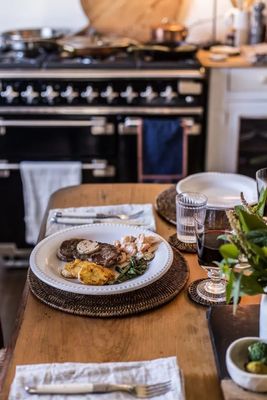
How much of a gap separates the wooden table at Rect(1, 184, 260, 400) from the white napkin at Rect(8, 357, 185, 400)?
0.03 meters

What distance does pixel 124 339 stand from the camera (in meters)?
1.20

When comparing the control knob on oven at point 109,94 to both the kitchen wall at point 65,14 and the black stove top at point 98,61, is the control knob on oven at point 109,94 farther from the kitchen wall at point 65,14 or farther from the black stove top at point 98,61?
the kitchen wall at point 65,14

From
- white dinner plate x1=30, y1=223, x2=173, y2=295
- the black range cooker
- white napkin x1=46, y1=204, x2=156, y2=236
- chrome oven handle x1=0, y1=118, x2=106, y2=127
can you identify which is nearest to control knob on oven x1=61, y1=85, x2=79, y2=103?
the black range cooker

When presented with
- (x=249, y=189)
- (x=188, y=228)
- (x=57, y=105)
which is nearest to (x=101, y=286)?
(x=188, y=228)

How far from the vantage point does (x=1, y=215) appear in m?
3.07

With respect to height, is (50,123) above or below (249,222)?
below

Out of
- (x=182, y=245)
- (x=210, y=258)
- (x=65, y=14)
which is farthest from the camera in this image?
(x=65, y=14)

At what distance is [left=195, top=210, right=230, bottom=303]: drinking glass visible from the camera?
4.27 ft

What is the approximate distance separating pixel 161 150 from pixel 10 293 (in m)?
0.97

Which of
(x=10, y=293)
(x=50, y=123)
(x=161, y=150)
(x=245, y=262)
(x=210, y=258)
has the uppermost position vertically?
(x=245, y=262)

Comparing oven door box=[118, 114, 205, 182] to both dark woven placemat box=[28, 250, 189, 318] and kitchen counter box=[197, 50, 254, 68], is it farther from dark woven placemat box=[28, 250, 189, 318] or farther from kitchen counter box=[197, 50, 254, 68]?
dark woven placemat box=[28, 250, 189, 318]

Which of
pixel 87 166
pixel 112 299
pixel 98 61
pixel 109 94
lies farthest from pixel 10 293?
pixel 112 299

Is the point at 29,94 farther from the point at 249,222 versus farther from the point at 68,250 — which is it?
the point at 249,222

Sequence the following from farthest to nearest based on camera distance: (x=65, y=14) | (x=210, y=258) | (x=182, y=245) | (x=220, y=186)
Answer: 1. (x=65, y=14)
2. (x=220, y=186)
3. (x=182, y=245)
4. (x=210, y=258)
